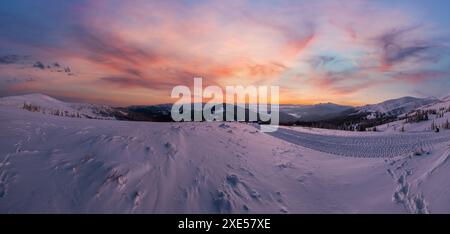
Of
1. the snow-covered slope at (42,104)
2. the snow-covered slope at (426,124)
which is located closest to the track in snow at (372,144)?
the snow-covered slope at (426,124)

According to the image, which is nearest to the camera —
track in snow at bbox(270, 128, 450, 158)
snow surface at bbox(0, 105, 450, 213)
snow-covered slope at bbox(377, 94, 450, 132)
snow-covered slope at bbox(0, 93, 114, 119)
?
snow surface at bbox(0, 105, 450, 213)

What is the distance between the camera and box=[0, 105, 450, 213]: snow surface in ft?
16.7

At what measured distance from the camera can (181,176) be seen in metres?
6.17

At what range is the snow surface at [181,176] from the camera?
16.7 feet

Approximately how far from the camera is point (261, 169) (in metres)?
7.47

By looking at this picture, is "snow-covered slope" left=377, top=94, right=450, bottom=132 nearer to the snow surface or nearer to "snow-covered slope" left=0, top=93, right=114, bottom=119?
the snow surface

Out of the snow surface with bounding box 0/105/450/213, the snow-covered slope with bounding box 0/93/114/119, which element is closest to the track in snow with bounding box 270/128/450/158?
the snow surface with bounding box 0/105/450/213

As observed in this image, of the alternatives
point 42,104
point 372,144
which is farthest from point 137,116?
point 372,144

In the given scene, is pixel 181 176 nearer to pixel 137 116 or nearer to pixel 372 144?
pixel 372 144

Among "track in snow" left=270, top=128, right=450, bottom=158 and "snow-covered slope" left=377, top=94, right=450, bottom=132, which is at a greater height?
"snow-covered slope" left=377, top=94, right=450, bottom=132

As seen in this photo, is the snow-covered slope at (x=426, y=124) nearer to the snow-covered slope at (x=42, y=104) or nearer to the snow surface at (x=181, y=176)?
the snow surface at (x=181, y=176)

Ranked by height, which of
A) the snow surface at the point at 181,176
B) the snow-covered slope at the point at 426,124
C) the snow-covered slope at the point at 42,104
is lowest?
the snow surface at the point at 181,176
